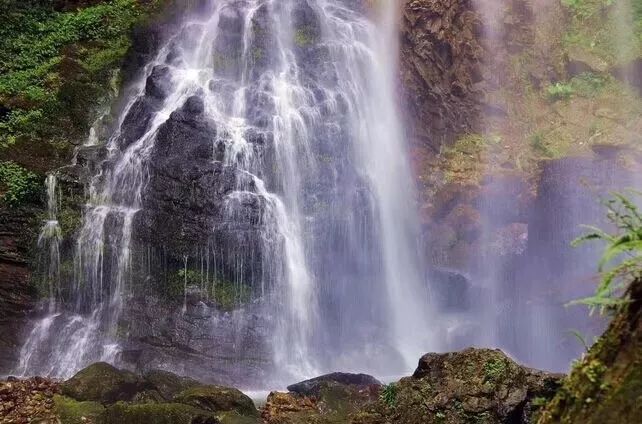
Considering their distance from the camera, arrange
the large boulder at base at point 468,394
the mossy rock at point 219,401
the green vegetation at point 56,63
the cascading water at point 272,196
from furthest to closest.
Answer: the green vegetation at point 56,63 < the cascading water at point 272,196 < the mossy rock at point 219,401 < the large boulder at base at point 468,394

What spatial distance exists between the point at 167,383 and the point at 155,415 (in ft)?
7.93

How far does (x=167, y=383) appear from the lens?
37.1 ft

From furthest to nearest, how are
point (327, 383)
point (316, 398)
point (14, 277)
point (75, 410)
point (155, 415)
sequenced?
point (14, 277), point (327, 383), point (316, 398), point (75, 410), point (155, 415)

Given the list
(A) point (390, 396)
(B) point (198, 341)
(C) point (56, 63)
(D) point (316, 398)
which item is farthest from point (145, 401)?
(C) point (56, 63)

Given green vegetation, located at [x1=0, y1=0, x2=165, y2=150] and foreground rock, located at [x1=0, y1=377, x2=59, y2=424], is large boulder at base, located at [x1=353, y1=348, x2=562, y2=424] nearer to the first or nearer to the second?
foreground rock, located at [x1=0, y1=377, x2=59, y2=424]

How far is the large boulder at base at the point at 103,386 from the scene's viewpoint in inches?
418

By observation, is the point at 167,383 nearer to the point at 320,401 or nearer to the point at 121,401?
the point at 121,401

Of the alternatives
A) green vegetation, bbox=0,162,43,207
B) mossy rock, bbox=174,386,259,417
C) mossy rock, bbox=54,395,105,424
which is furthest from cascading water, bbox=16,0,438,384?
mossy rock, bbox=174,386,259,417

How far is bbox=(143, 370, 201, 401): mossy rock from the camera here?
11070mm

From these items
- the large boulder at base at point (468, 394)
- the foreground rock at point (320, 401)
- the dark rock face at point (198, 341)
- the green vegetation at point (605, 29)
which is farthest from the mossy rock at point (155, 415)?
the green vegetation at point (605, 29)

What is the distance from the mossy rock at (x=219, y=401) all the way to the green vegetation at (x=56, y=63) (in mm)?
10893

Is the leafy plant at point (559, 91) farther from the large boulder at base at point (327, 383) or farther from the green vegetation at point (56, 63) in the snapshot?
the green vegetation at point (56, 63)

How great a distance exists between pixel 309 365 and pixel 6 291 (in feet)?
26.7

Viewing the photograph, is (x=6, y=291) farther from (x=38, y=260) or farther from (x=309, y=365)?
(x=309, y=365)
